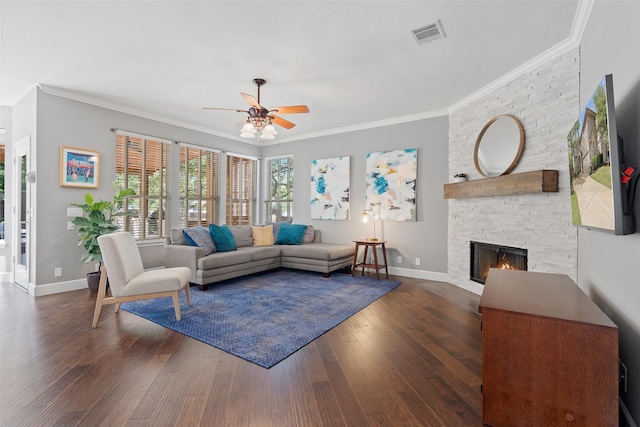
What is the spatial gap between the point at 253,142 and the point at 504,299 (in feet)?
20.6

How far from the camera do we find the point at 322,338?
276cm

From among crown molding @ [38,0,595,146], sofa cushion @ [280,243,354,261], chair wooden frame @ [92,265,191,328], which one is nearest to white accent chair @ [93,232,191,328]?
chair wooden frame @ [92,265,191,328]

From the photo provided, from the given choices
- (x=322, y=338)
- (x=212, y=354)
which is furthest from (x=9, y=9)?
(x=322, y=338)

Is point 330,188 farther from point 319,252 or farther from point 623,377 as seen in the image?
point 623,377

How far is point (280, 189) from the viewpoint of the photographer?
23.5 ft

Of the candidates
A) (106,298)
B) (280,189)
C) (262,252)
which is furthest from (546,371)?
(280,189)

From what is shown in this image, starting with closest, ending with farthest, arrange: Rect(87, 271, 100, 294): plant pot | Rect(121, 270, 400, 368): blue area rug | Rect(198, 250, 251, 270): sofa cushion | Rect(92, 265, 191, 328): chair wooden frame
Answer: Rect(121, 270, 400, 368): blue area rug → Rect(92, 265, 191, 328): chair wooden frame → Rect(87, 271, 100, 294): plant pot → Rect(198, 250, 251, 270): sofa cushion

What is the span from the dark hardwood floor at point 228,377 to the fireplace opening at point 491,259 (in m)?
1.08

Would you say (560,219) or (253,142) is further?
(253,142)

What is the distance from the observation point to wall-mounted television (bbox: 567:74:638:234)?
4.66ft

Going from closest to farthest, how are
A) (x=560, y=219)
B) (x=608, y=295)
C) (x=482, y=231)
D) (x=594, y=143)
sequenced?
(x=594, y=143), (x=608, y=295), (x=560, y=219), (x=482, y=231)

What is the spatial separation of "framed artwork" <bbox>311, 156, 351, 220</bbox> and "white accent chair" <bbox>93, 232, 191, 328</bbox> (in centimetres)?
346

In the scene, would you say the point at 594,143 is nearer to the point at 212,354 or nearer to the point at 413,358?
the point at 413,358

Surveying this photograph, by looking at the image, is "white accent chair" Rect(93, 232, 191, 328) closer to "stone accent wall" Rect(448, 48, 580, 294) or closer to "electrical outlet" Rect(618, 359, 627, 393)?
"electrical outlet" Rect(618, 359, 627, 393)
